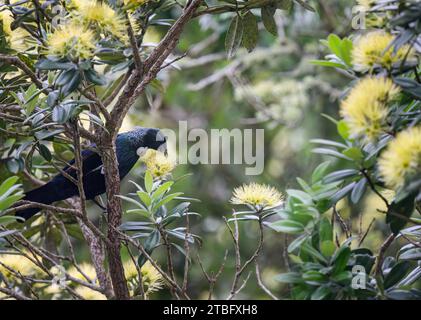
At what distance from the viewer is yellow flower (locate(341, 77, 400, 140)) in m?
1.45

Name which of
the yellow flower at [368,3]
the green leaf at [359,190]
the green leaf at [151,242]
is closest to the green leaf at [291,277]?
the green leaf at [359,190]

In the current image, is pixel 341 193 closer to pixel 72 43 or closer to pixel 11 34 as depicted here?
pixel 72 43

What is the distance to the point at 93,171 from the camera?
8.93ft

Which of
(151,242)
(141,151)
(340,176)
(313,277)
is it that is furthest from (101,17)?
(141,151)

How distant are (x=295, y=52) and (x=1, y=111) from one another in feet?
9.97

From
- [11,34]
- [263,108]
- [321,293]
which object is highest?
[263,108]

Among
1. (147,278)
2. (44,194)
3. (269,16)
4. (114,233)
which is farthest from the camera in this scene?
(44,194)

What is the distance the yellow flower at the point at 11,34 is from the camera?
2.24m

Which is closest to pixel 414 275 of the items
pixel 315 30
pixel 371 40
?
pixel 371 40

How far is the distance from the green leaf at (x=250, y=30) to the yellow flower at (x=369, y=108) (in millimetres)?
989

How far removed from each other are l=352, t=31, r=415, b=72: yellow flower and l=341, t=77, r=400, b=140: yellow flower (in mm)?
97

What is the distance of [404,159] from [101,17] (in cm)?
89

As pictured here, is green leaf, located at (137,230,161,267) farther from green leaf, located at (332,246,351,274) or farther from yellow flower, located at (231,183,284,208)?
green leaf, located at (332,246,351,274)

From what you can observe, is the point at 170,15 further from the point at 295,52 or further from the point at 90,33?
the point at 90,33
